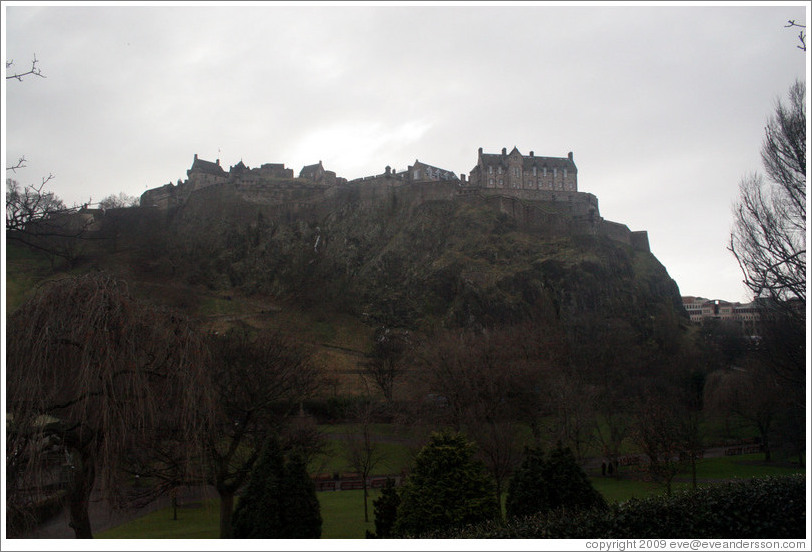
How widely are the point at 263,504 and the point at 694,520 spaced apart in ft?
32.7

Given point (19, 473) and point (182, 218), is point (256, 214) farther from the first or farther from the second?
point (19, 473)

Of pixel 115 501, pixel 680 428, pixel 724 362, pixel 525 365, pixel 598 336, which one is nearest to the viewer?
pixel 115 501

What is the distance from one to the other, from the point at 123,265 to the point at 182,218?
14569 millimetres

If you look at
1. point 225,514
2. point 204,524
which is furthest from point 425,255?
point 225,514

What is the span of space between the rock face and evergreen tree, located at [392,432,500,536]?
1853 inches

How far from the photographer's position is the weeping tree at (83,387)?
31.5 ft

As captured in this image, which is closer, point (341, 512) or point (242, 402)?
point (242, 402)

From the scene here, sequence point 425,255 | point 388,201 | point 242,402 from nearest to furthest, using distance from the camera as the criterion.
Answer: point 242,402 → point 425,255 → point 388,201

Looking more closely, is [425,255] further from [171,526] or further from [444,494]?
[444,494]

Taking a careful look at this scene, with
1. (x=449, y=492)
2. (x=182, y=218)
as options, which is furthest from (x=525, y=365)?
(x=182, y=218)

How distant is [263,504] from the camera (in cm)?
1488

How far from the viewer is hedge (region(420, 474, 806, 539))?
9258 millimetres

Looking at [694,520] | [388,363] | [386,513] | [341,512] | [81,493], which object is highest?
[388,363]

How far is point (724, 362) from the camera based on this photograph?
185ft
